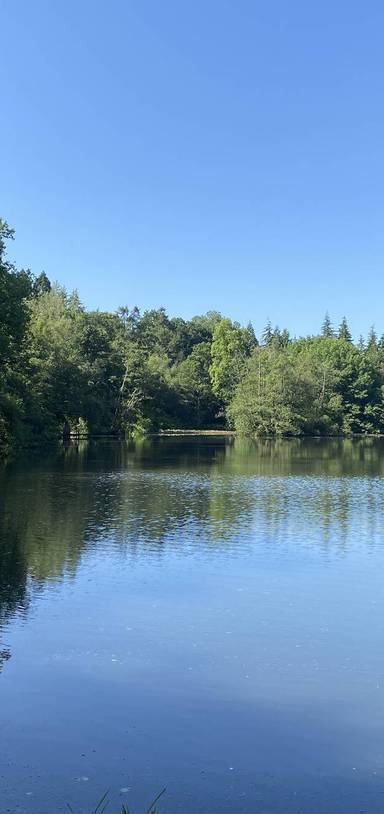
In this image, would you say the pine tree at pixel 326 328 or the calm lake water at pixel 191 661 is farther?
the pine tree at pixel 326 328

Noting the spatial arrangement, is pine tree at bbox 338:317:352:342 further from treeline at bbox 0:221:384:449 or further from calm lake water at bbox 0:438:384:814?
calm lake water at bbox 0:438:384:814

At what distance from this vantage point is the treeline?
163 ft

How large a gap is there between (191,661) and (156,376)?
269 ft

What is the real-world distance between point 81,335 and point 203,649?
64.7m

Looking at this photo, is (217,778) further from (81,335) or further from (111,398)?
(111,398)

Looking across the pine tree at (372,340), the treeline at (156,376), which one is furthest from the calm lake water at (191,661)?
the pine tree at (372,340)

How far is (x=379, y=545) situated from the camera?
20.4 meters

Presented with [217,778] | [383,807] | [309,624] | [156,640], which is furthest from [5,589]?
[383,807]

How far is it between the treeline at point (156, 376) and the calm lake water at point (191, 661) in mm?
23143

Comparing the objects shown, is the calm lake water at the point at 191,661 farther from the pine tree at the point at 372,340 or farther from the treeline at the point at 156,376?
the pine tree at the point at 372,340

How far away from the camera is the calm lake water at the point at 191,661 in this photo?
24.4 ft

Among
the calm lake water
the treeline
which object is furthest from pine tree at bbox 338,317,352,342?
the calm lake water

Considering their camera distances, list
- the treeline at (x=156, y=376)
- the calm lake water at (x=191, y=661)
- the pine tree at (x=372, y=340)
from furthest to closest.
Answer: the pine tree at (x=372, y=340) → the treeline at (x=156, y=376) → the calm lake water at (x=191, y=661)

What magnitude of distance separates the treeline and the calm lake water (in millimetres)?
23143
